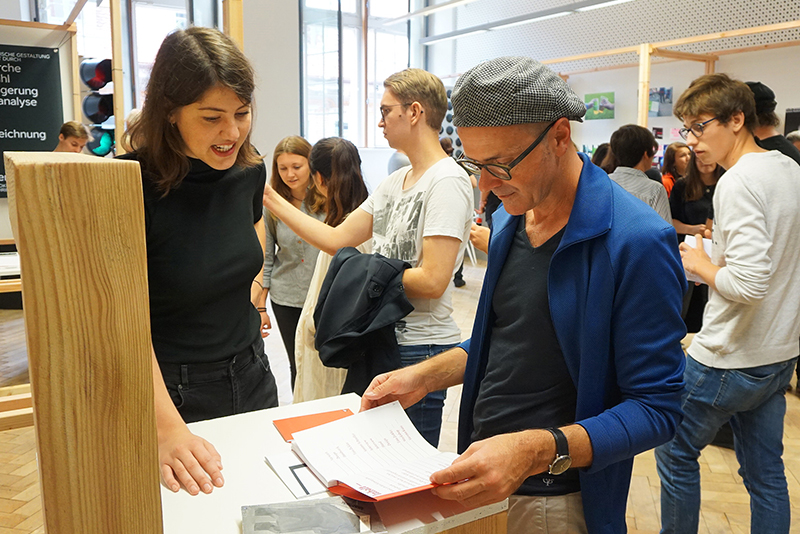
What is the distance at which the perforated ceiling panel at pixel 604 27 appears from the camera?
26.7ft

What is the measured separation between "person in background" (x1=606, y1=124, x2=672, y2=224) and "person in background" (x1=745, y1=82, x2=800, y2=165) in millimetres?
1088

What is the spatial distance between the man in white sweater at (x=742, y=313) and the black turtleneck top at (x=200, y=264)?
1531 millimetres

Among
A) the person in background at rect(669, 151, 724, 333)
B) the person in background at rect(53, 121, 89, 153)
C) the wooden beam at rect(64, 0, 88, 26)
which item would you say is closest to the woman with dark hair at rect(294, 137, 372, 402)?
the person in background at rect(669, 151, 724, 333)

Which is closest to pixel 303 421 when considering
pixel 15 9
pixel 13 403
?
pixel 13 403

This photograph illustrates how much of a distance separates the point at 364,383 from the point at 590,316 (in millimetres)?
1129

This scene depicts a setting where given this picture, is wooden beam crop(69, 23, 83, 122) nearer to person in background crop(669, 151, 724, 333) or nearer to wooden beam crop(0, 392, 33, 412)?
wooden beam crop(0, 392, 33, 412)

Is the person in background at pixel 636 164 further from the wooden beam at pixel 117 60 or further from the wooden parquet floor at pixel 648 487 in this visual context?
the wooden beam at pixel 117 60

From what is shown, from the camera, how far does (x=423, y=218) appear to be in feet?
6.86

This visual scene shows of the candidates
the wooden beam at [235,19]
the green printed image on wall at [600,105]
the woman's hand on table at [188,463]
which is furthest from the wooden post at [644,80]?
the woman's hand on table at [188,463]

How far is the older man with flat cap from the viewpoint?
3.54 feet

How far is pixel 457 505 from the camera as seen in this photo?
3.50 feet

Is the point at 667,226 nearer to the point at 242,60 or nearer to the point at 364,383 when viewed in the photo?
the point at 242,60

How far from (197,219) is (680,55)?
274 inches

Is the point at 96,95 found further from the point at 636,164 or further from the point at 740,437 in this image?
the point at 740,437
